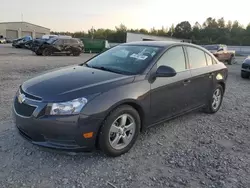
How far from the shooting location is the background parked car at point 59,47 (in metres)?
21.6

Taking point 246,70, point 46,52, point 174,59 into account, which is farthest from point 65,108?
point 46,52

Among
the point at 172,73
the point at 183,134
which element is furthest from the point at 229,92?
the point at 172,73

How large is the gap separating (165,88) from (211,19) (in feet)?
317

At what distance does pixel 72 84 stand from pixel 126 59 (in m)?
1.24

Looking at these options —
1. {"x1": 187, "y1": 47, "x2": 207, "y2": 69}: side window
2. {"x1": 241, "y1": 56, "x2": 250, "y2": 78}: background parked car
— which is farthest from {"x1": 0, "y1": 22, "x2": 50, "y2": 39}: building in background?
{"x1": 187, "y1": 47, "x2": 207, "y2": 69}: side window

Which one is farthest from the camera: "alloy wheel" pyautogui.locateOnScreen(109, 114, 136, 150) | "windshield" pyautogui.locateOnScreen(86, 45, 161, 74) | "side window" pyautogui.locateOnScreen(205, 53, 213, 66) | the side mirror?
"side window" pyautogui.locateOnScreen(205, 53, 213, 66)

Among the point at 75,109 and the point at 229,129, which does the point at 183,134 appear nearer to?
the point at 229,129

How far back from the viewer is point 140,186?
115 inches

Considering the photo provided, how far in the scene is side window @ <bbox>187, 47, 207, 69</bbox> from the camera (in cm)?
490

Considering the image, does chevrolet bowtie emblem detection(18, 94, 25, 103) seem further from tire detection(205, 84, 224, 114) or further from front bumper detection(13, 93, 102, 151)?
tire detection(205, 84, 224, 114)

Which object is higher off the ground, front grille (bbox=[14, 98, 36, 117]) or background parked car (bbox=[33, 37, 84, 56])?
background parked car (bbox=[33, 37, 84, 56])

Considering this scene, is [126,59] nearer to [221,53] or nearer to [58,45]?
[221,53]

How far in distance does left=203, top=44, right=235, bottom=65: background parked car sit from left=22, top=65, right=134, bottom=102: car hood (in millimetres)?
17592

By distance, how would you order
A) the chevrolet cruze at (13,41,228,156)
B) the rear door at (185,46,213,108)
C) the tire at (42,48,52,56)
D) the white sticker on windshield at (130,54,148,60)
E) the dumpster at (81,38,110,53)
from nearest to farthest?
the chevrolet cruze at (13,41,228,156)
the white sticker on windshield at (130,54,148,60)
the rear door at (185,46,213,108)
the tire at (42,48,52,56)
the dumpster at (81,38,110,53)
